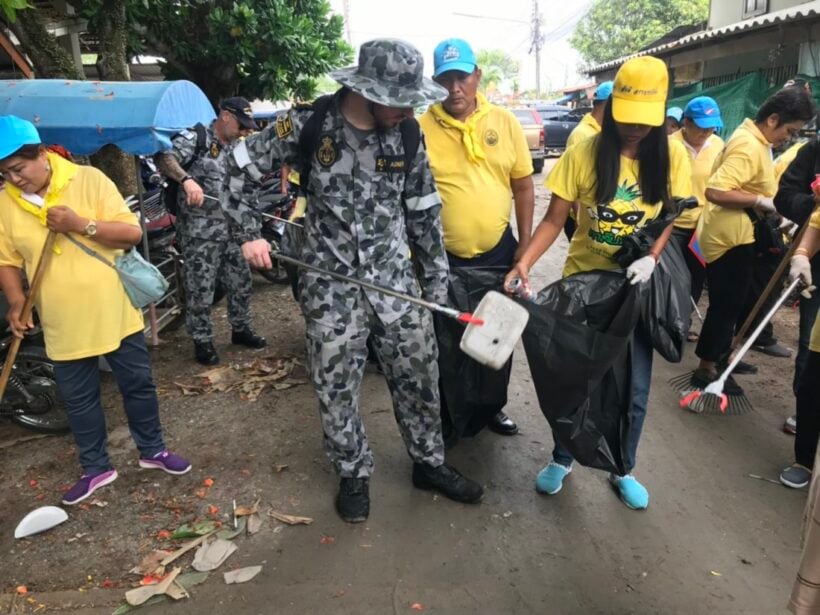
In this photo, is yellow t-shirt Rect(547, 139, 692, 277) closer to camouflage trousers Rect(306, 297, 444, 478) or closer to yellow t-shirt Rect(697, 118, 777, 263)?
camouflage trousers Rect(306, 297, 444, 478)

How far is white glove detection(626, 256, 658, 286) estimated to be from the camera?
2.43 meters

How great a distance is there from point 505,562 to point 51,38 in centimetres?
601

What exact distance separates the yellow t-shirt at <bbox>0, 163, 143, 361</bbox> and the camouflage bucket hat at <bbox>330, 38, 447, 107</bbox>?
48.5 inches

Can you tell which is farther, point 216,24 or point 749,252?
point 216,24

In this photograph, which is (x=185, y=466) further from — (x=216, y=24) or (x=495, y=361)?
(x=216, y=24)

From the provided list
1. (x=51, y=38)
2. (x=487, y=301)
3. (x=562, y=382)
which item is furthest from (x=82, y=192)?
(x=51, y=38)

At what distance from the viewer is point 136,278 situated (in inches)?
109

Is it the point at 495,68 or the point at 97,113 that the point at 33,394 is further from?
the point at 495,68

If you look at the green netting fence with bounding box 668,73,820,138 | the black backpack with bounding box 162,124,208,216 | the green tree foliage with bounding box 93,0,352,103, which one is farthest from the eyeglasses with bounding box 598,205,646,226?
the green netting fence with bounding box 668,73,820,138

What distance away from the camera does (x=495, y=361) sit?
89.5 inches

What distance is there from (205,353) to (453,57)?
9.45ft

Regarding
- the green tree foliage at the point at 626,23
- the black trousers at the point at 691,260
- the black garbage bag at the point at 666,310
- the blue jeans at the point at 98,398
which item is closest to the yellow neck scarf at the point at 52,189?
the blue jeans at the point at 98,398

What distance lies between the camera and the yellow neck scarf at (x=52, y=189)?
2.53 m

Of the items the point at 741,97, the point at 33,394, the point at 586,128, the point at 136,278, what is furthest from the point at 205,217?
the point at 741,97
